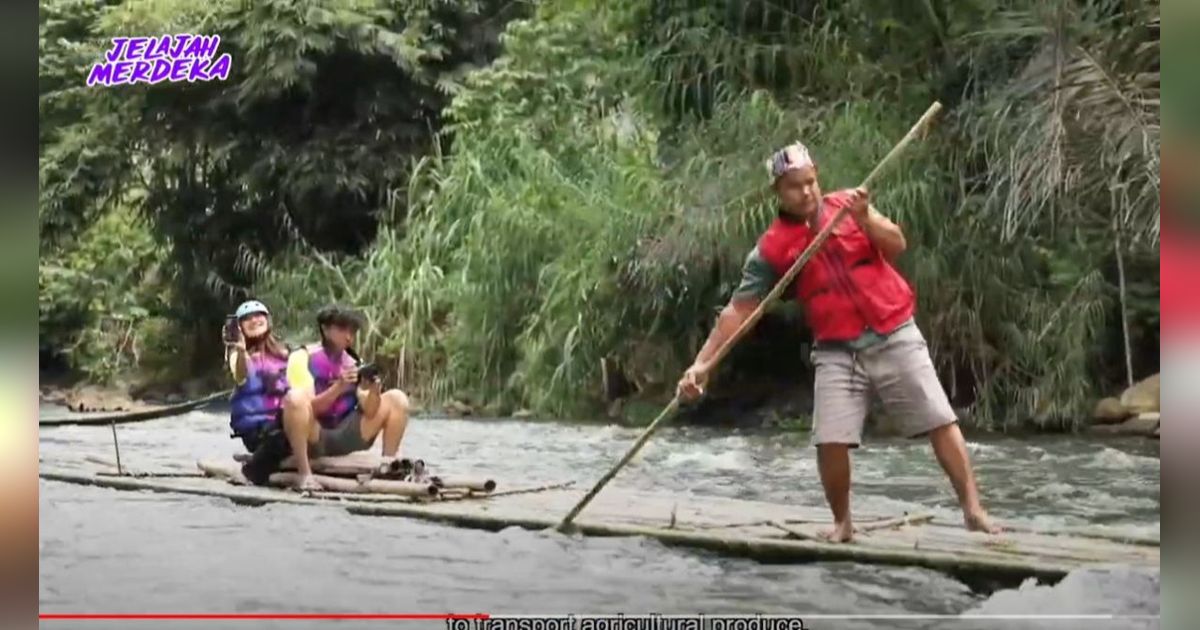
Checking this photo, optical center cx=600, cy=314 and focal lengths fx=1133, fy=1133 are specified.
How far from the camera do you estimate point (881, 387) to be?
8.80 ft

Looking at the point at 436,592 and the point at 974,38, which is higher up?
the point at 974,38

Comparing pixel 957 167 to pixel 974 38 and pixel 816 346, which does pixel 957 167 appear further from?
pixel 816 346

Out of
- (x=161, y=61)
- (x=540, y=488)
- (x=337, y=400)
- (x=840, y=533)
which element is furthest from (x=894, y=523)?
(x=161, y=61)

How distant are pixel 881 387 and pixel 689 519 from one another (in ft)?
1.82

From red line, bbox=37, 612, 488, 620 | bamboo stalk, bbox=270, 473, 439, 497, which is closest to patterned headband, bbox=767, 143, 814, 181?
bamboo stalk, bbox=270, 473, 439, 497

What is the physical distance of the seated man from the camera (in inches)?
109

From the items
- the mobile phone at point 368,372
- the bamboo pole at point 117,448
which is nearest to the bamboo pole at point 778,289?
the mobile phone at point 368,372

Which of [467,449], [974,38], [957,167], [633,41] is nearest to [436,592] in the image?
[467,449]

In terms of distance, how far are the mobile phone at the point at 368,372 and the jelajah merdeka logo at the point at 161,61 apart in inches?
31.3

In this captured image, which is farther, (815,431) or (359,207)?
(359,207)

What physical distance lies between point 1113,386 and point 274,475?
206 cm

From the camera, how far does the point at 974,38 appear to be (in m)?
2.70

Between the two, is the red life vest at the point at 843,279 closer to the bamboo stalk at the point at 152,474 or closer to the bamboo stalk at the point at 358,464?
the bamboo stalk at the point at 358,464

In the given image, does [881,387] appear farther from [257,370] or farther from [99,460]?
[99,460]
